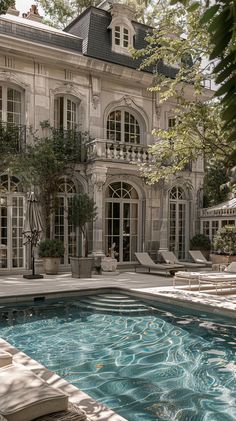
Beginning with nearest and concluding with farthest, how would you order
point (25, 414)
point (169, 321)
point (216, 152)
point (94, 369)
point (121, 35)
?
point (25, 414), point (94, 369), point (169, 321), point (216, 152), point (121, 35)

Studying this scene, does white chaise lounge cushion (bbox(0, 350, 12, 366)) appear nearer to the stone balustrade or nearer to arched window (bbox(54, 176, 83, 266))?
arched window (bbox(54, 176, 83, 266))

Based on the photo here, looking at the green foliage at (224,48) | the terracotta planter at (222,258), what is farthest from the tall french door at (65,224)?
the green foliage at (224,48)

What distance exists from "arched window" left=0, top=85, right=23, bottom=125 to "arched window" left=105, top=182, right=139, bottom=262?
4242 mm

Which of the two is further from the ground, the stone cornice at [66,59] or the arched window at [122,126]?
the stone cornice at [66,59]

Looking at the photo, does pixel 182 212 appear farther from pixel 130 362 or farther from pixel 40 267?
pixel 130 362

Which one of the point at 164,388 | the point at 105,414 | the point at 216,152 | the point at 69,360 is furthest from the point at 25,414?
the point at 216,152

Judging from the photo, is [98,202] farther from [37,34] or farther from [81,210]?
[37,34]

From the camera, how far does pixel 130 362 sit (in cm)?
618

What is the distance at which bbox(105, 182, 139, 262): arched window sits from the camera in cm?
1633

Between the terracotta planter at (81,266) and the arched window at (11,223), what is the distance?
2.20 m

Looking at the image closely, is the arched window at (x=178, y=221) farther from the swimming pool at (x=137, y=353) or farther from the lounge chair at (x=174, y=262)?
the swimming pool at (x=137, y=353)

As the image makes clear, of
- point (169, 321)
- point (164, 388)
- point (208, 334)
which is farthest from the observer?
point (169, 321)

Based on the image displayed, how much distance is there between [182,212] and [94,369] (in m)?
13.1

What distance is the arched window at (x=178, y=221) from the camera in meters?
18.0
